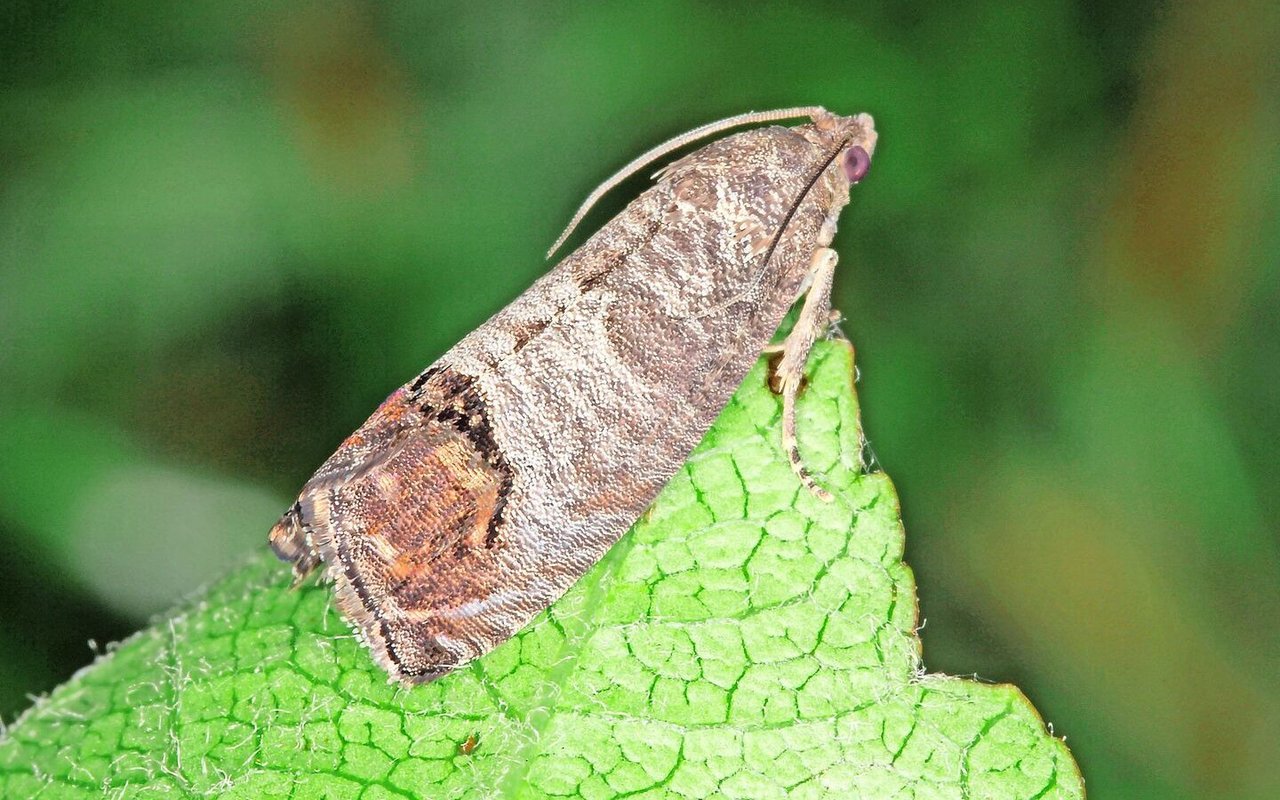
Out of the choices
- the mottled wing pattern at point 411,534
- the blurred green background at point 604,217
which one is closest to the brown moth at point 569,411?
the mottled wing pattern at point 411,534

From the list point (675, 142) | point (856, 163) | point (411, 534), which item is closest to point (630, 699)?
point (411, 534)

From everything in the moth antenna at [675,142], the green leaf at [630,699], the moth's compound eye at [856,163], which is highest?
the moth antenna at [675,142]

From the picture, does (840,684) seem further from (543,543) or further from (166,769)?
(166,769)

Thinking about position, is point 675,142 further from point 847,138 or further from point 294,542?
point 294,542

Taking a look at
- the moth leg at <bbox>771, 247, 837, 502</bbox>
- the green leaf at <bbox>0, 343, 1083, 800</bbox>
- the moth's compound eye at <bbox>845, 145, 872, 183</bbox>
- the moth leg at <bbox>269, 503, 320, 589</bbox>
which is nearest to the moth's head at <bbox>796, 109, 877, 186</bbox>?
the moth's compound eye at <bbox>845, 145, 872, 183</bbox>

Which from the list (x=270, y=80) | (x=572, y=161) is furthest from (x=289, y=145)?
(x=572, y=161)

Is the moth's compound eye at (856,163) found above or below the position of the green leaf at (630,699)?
above

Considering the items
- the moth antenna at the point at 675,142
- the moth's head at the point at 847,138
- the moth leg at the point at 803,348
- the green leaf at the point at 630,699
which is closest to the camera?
the green leaf at the point at 630,699

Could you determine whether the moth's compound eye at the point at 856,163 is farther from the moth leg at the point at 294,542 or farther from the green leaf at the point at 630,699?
the moth leg at the point at 294,542
